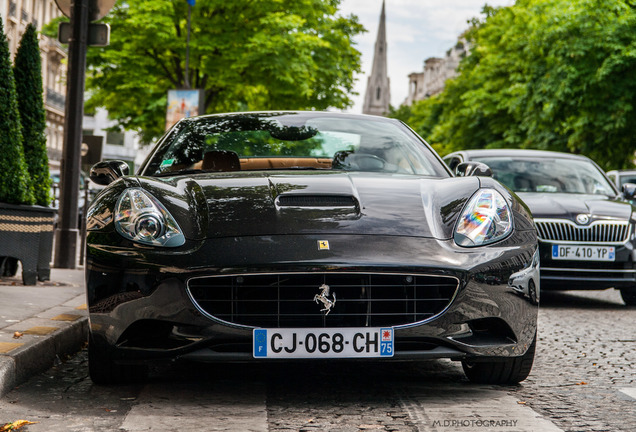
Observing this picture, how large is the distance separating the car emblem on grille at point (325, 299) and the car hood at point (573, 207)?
542 centimetres

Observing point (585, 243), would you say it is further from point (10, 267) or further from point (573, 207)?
point (10, 267)

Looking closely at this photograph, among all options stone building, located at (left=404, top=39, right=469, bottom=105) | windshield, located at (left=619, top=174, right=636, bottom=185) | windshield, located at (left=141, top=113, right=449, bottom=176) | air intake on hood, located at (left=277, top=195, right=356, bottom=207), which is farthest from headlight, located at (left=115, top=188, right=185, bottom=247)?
stone building, located at (left=404, top=39, right=469, bottom=105)

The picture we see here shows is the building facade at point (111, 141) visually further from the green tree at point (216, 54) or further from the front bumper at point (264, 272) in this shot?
the front bumper at point (264, 272)

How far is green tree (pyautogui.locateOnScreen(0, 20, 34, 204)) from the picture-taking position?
850 centimetres

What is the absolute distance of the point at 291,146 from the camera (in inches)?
223

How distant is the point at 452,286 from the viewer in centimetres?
408

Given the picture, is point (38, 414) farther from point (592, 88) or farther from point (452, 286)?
point (592, 88)

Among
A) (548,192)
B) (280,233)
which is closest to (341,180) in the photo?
(280,233)

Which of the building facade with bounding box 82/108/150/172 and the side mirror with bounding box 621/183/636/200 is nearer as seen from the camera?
the side mirror with bounding box 621/183/636/200

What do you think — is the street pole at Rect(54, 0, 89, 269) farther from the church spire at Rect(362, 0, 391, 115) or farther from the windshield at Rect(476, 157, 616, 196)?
the church spire at Rect(362, 0, 391, 115)

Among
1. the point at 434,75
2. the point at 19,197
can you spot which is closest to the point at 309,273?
the point at 19,197

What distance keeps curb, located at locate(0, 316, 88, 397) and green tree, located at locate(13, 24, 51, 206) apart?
3.55 meters

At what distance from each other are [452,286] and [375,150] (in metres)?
1.50

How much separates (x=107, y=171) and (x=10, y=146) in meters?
3.51
